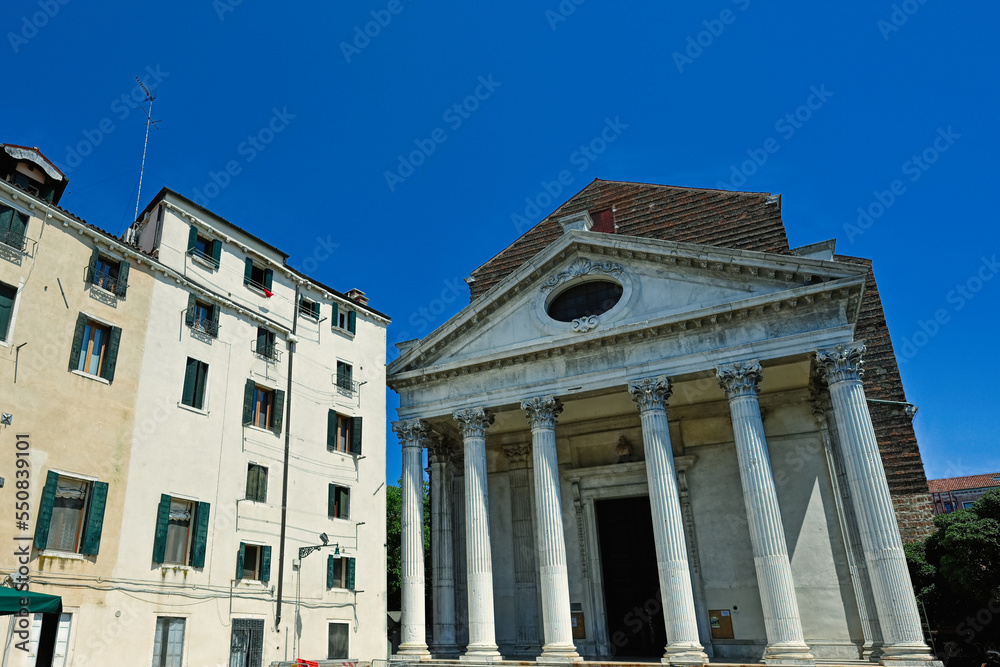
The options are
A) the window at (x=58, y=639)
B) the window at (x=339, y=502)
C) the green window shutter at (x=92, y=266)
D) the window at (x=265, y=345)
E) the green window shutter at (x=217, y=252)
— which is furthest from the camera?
the window at (x=339, y=502)

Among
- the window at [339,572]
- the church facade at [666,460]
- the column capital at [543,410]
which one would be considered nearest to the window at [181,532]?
the window at [339,572]

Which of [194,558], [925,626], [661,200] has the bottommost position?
[925,626]

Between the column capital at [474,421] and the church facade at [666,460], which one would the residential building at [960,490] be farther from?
the column capital at [474,421]

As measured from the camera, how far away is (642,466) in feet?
86.3

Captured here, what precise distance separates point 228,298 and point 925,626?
24.3 metres

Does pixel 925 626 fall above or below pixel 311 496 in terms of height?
below

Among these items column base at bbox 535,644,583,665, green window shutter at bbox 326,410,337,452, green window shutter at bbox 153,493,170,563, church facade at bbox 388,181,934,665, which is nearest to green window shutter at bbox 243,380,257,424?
green window shutter at bbox 326,410,337,452

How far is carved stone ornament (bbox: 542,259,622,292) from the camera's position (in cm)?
2431

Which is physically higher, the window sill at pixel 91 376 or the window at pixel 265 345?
the window at pixel 265 345

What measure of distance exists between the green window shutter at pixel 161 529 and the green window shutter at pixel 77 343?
3814 millimetres

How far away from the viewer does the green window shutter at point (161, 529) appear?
54.8ft

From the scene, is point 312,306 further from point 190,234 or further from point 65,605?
point 65,605

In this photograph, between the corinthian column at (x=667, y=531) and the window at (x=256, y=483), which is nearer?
the corinthian column at (x=667, y=531)

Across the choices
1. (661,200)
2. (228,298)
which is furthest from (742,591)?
(228,298)
